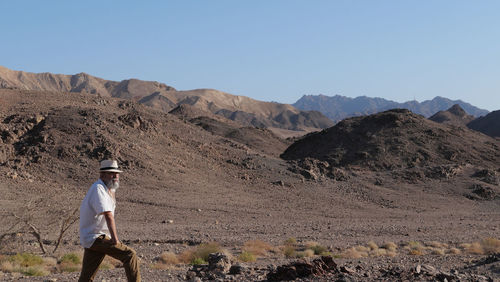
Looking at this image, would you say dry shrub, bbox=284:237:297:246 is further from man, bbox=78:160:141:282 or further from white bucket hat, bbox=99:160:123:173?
white bucket hat, bbox=99:160:123:173

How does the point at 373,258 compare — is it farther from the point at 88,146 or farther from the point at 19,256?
the point at 88,146

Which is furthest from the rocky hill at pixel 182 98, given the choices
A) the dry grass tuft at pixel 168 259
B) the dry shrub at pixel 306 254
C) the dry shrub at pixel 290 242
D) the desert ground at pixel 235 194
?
the dry grass tuft at pixel 168 259

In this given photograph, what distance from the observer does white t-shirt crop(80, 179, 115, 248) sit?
6.76m

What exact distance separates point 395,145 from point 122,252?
139 ft

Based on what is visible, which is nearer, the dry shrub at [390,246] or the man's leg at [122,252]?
the man's leg at [122,252]

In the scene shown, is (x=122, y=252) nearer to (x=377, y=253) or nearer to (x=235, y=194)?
(x=377, y=253)

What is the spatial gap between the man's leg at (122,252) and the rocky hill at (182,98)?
428 ft

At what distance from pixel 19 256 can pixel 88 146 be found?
20895 mm

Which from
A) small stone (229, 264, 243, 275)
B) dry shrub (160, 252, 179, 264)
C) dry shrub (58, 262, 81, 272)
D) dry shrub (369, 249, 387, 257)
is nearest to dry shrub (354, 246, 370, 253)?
dry shrub (369, 249, 387, 257)

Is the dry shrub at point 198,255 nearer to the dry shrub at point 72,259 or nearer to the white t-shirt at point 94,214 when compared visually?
the dry shrub at point 72,259

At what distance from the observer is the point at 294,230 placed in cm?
2367

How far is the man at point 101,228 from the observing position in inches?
265

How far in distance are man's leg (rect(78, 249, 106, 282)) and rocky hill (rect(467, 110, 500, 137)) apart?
95450 millimetres

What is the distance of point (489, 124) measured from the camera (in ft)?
323
